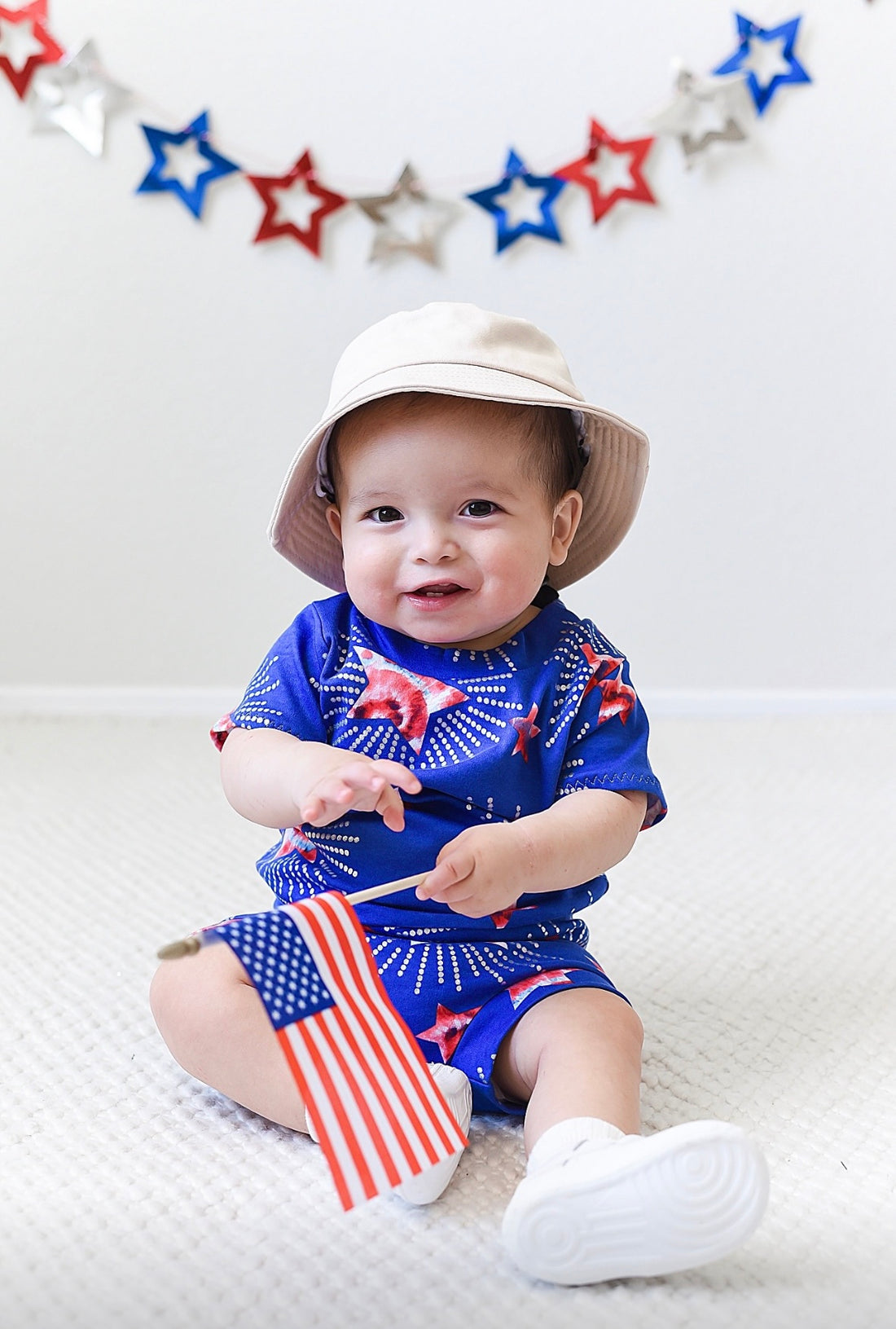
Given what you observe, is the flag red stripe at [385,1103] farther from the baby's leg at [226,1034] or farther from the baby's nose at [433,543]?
the baby's nose at [433,543]

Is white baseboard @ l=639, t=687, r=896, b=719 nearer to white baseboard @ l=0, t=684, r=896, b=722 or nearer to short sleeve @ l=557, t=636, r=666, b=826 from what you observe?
white baseboard @ l=0, t=684, r=896, b=722

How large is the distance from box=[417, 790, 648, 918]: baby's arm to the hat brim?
210mm

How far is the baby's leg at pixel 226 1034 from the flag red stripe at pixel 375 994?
3.9 inches

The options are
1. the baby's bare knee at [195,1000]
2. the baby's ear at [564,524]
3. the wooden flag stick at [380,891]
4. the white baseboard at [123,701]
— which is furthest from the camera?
the white baseboard at [123,701]

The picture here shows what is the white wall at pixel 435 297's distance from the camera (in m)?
1.66

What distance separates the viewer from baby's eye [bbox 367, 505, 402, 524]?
2.54ft

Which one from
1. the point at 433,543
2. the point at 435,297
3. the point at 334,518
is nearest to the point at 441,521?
the point at 433,543

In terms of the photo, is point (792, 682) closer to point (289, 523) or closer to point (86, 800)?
point (86, 800)

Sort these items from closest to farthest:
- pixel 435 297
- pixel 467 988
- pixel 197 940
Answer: pixel 197 940, pixel 467 988, pixel 435 297

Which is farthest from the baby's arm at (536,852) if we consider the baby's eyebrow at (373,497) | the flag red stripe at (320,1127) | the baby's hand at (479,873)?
the baby's eyebrow at (373,497)

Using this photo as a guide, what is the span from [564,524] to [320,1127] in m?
0.43

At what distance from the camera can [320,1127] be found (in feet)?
1.78

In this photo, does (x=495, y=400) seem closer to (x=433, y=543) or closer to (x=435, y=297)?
(x=433, y=543)

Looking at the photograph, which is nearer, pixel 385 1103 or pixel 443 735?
pixel 385 1103
